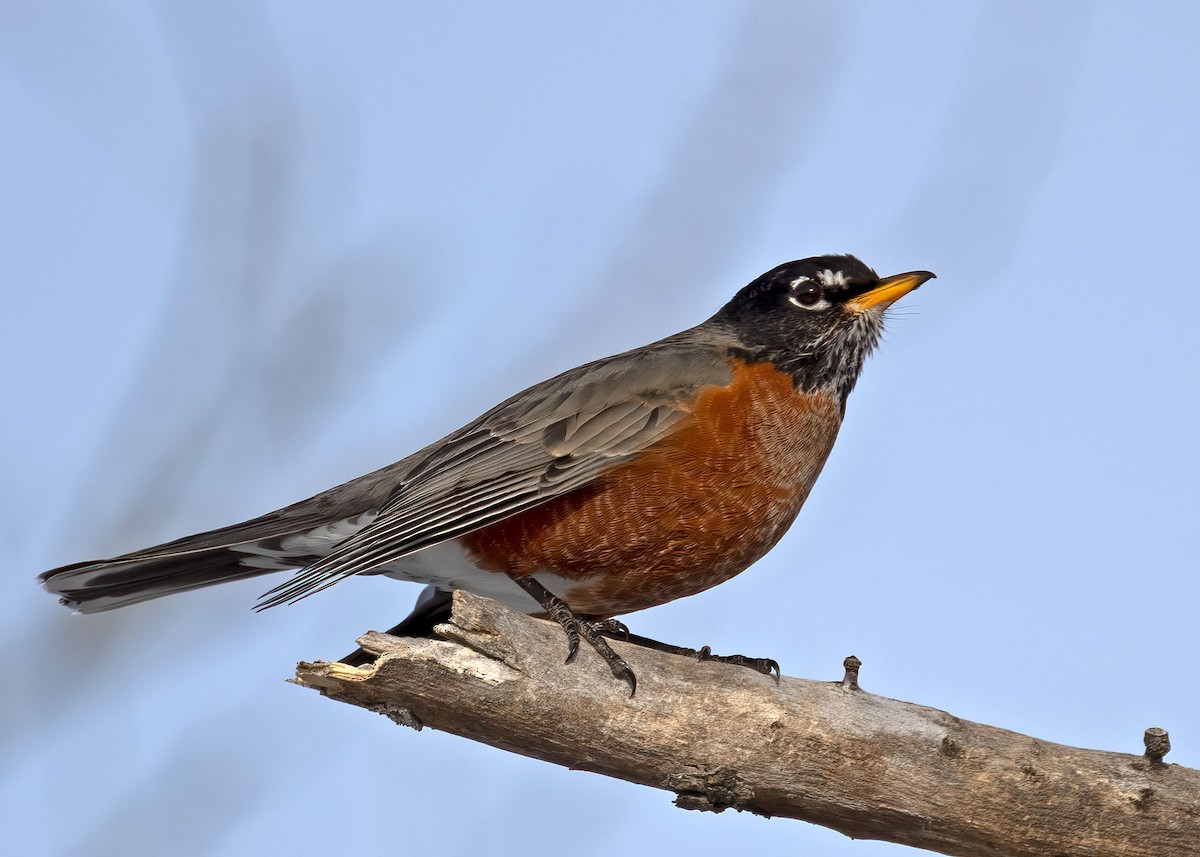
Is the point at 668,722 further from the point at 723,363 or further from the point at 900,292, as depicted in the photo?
the point at 900,292

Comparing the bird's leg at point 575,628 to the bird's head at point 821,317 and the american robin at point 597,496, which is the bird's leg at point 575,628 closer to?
the american robin at point 597,496

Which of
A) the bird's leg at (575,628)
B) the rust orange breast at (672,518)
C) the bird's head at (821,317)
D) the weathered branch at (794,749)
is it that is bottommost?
the weathered branch at (794,749)

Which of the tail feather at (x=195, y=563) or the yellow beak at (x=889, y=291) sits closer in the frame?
→ the tail feather at (x=195, y=563)

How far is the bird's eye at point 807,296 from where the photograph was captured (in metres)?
5.72

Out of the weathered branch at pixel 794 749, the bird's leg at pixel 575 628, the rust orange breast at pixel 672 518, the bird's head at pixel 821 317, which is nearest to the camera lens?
the weathered branch at pixel 794 749

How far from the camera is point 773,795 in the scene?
158 inches

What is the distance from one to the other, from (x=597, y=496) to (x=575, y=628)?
656 millimetres

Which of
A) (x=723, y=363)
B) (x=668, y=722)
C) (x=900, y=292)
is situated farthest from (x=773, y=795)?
(x=900, y=292)

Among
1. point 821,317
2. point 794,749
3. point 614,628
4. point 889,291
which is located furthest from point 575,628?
point 889,291

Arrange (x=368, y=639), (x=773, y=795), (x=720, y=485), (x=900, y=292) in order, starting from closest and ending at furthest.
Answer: (x=368, y=639) < (x=773, y=795) < (x=720, y=485) < (x=900, y=292)

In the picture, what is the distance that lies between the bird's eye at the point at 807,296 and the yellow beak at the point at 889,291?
13cm

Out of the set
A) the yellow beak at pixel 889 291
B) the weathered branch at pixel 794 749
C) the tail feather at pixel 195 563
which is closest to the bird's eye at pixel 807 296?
the yellow beak at pixel 889 291

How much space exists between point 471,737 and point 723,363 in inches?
85.2

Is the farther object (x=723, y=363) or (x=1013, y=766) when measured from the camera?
(x=723, y=363)
